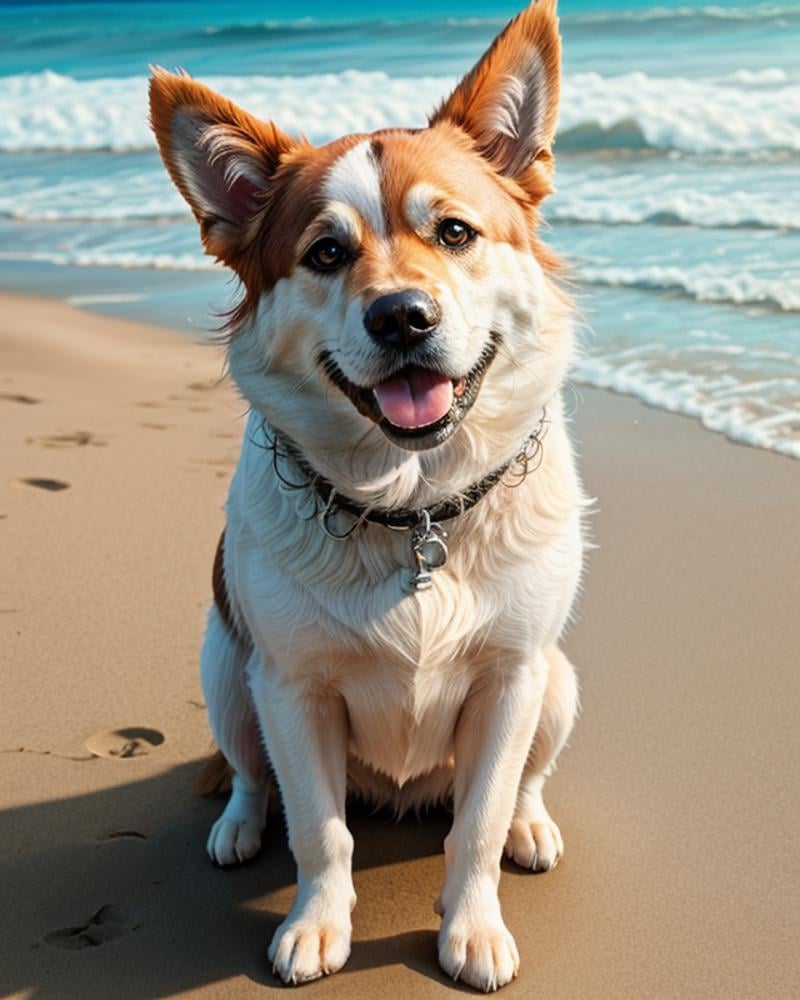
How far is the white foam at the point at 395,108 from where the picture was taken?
11391 mm

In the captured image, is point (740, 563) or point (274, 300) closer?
point (274, 300)

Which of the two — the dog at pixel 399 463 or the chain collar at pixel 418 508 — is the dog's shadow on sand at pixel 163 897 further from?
the chain collar at pixel 418 508

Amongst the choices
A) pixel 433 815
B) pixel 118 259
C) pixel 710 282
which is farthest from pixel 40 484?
pixel 118 259

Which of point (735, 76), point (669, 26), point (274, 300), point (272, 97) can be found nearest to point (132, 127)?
point (272, 97)

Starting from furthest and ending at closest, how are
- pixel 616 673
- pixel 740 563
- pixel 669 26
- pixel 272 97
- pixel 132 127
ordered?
pixel 669 26 → pixel 272 97 → pixel 132 127 → pixel 740 563 → pixel 616 673

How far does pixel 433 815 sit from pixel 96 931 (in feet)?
2.69

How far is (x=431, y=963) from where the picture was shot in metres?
2.58

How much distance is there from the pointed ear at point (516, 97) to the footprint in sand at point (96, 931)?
68.3 inches

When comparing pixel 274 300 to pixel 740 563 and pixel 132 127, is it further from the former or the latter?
pixel 132 127

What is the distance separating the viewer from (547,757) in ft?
9.48

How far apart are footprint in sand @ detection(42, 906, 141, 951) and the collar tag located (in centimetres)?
94

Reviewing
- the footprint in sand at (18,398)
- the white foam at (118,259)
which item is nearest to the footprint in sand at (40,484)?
the footprint in sand at (18,398)

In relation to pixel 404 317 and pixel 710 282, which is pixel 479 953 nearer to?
pixel 404 317

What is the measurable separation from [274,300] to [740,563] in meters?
2.03
